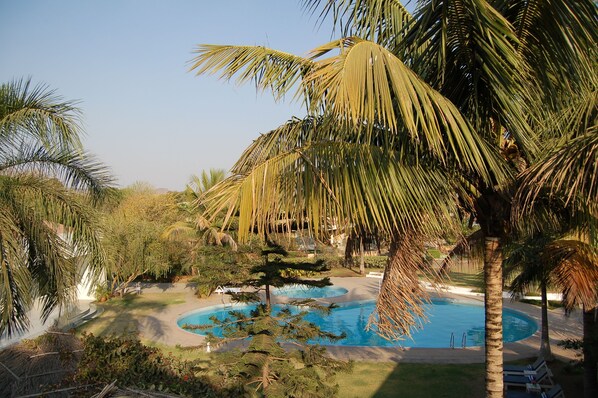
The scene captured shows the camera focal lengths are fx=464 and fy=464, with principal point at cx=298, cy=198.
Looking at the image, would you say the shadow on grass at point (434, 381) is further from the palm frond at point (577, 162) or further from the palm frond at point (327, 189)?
the palm frond at point (577, 162)

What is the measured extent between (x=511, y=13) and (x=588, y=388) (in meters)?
7.79

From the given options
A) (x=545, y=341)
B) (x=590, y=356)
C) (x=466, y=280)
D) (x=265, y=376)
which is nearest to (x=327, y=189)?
(x=265, y=376)

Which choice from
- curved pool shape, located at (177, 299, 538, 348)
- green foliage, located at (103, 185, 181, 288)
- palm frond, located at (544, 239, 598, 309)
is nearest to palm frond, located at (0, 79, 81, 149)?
palm frond, located at (544, 239, 598, 309)

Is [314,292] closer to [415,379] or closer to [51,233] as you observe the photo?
[415,379]

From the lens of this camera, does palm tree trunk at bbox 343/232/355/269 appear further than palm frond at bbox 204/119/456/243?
Yes

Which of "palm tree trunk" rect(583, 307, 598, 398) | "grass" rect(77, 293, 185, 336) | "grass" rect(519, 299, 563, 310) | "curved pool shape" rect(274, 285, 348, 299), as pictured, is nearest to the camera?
"palm tree trunk" rect(583, 307, 598, 398)

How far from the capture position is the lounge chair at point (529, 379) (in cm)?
986

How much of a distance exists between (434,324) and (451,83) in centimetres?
1651

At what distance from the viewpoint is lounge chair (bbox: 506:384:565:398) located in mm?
8711

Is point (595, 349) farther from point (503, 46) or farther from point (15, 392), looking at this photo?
point (15, 392)

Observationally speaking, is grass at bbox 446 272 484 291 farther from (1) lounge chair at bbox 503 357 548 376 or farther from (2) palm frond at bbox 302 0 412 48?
(2) palm frond at bbox 302 0 412 48

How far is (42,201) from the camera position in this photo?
5.75 m

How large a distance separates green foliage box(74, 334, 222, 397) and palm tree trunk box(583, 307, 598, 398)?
→ 653cm

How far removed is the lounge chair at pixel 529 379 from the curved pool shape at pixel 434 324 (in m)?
5.28
